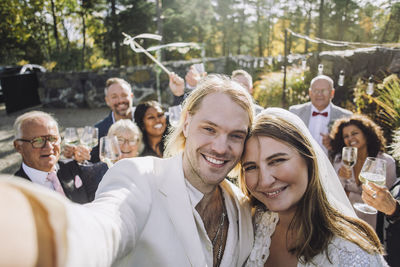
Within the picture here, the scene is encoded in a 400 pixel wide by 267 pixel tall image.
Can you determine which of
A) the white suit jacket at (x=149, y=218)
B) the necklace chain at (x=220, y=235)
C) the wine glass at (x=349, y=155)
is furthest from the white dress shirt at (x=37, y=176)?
the wine glass at (x=349, y=155)

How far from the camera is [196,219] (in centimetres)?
156

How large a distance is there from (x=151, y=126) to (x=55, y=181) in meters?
1.57

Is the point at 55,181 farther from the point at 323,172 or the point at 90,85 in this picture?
the point at 90,85

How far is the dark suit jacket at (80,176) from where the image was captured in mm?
2674

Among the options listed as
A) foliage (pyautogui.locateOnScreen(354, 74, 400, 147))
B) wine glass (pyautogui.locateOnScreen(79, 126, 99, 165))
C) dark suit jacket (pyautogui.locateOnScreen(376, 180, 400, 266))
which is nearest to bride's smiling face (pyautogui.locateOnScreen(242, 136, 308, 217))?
dark suit jacket (pyautogui.locateOnScreen(376, 180, 400, 266))

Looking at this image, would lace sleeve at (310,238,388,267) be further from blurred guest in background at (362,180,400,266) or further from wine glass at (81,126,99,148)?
wine glass at (81,126,99,148)

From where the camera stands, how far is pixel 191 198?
5.48 ft

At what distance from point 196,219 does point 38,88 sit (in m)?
14.2

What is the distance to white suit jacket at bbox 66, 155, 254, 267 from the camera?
0.95m

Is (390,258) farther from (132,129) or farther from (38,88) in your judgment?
(38,88)

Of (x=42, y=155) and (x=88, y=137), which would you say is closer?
(x=42, y=155)

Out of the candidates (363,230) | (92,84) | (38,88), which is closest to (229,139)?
(363,230)

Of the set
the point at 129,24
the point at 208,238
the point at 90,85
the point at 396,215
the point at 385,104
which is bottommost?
the point at 396,215

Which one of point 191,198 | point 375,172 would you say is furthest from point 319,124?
point 191,198
